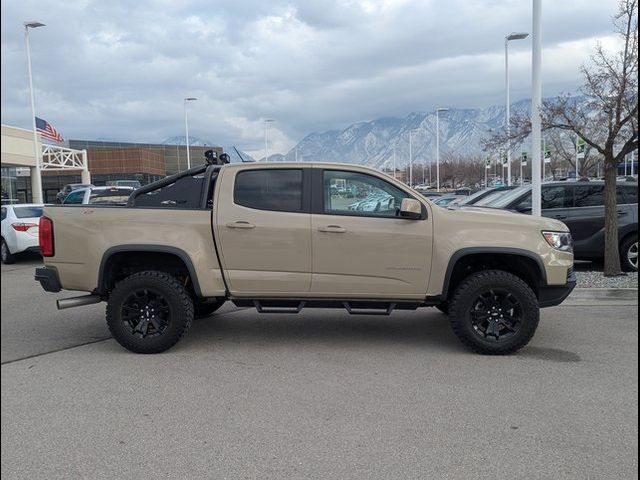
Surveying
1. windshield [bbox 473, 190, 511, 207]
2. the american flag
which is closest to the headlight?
windshield [bbox 473, 190, 511, 207]

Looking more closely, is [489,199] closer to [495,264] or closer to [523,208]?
[523,208]

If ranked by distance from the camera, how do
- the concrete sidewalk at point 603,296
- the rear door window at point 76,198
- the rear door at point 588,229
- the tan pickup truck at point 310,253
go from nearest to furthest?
1. the tan pickup truck at point 310,253
2. the concrete sidewalk at point 603,296
3. the rear door at point 588,229
4. the rear door window at point 76,198

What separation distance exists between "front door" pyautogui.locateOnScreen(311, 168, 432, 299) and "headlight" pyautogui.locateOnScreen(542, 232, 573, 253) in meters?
1.23

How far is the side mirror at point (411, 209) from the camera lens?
17.8ft

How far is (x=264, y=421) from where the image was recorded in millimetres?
4055

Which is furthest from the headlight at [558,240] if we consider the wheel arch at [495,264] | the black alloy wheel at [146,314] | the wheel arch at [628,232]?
the wheel arch at [628,232]

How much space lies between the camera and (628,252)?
9.88 m

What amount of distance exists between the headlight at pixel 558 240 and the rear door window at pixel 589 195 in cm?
523

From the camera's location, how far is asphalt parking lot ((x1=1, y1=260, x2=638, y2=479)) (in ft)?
11.4

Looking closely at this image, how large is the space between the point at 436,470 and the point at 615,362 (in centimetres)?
292

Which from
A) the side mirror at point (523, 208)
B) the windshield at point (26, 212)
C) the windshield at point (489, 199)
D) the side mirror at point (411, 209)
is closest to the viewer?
the side mirror at point (411, 209)

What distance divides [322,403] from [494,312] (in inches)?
88.6

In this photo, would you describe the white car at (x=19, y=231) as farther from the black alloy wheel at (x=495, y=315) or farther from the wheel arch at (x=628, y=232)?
the wheel arch at (x=628, y=232)

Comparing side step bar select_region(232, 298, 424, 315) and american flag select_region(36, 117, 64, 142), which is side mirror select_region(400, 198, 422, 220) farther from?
american flag select_region(36, 117, 64, 142)
